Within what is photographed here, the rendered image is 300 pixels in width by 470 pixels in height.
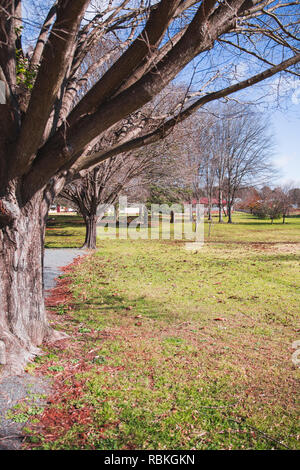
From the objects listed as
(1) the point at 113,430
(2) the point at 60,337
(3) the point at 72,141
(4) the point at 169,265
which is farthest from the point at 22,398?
(4) the point at 169,265

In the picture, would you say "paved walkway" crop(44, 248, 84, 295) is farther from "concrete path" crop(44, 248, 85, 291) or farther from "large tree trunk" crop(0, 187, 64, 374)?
"large tree trunk" crop(0, 187, 64, 374)

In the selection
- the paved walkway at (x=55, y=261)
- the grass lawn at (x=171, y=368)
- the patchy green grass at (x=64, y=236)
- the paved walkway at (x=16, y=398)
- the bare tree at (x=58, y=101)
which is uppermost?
the bare tree at (x=58, y=101)

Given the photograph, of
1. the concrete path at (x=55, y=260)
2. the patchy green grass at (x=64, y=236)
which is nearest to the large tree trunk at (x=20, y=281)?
the concrete path at (x=55, y=260)

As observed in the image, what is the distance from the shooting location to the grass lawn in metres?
2.52

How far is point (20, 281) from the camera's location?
3.78 metres

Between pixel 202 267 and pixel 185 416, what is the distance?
785 centimetres

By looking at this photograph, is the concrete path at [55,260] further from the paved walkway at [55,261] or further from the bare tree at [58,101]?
the bare tree at [58,101]

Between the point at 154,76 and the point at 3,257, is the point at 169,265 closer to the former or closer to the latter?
the point at 3,257

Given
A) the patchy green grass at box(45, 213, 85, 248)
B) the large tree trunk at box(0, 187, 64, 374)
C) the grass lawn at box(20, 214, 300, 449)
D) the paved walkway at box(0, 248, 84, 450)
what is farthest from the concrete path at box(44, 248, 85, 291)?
the paved walkway at box(0, 248, 84, 450)

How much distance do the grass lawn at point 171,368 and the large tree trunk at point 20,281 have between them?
0.90 feet

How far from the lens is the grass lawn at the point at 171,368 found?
8.26 ft

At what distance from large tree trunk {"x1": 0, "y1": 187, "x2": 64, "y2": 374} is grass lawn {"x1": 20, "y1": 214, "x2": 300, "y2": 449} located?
0.90 feet

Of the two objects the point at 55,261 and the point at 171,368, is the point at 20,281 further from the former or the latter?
the point at 55,261

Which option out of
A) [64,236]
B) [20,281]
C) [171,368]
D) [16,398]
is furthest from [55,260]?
[64,236]
